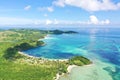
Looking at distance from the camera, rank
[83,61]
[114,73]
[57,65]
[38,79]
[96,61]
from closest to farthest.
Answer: [38,79] → [114,73] → [57,65] → [83,61] → [96,61]

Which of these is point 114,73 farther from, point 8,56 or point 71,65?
point 8,56

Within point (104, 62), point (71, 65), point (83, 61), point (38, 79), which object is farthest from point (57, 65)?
point (104, 62)

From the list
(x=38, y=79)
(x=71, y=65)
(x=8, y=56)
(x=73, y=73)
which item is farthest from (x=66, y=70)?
(x=8, y=56)

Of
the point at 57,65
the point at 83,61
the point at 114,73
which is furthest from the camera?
the point at 83,61

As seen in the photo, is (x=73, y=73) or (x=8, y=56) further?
(x=8, y=56)

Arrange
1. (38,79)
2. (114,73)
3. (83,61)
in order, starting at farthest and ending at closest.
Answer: (83,61) < (114,73) < (38,79)

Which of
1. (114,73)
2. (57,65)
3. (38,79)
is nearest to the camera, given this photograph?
(38,79)

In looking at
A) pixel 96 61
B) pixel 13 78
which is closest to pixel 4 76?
pixel 13 78

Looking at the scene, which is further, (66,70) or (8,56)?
(8,56)

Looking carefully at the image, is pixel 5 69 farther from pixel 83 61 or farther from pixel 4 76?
pixel 83 61
